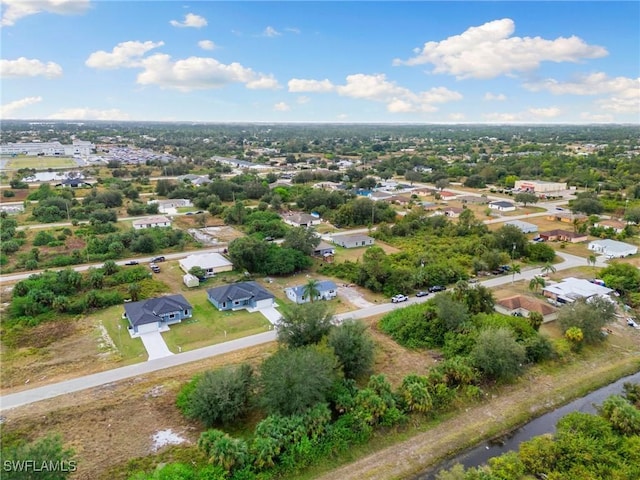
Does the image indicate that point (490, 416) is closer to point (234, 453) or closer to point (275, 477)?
point (275, 477)

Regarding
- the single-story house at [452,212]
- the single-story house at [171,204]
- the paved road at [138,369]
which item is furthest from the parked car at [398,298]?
the single-story house at [171,204]

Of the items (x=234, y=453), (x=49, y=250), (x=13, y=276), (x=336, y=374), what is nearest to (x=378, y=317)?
(x=336, y=374)

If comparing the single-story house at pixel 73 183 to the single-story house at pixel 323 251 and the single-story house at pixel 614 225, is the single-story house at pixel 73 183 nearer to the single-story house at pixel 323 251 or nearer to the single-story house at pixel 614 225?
the single-story house at pixel 323 251

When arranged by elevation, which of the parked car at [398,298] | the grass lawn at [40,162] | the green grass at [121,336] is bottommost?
the green grass at [121,336]

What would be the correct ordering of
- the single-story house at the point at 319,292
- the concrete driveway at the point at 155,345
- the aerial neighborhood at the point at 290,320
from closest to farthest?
1. the aerial neighborhood at the point at 290,320
2. the concrete driveway at the point at 155,345
3. the single-story house at the point at 319,292

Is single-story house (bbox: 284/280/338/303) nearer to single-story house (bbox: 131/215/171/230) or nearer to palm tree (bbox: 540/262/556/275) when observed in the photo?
palm tree (bbox: 540/262/556/275)

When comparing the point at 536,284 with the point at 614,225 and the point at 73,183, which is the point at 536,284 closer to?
the point at 614,225
